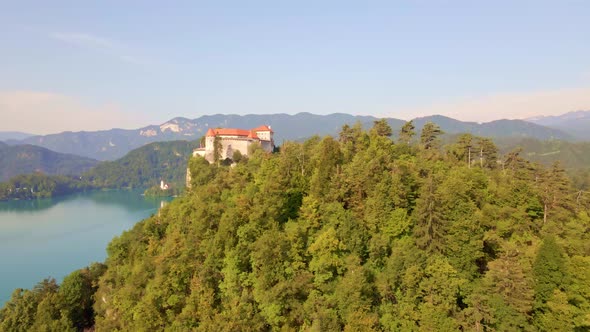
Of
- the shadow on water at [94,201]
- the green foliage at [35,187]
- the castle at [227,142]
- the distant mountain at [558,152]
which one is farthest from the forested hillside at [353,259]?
the green foliage at [35,187]

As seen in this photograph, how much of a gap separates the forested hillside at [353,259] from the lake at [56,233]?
2649 centimetres

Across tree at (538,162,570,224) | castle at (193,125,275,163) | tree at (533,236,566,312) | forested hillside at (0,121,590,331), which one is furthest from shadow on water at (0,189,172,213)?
tree at (533,236,566,312)

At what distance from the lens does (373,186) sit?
26641mm

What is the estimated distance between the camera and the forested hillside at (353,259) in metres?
19.9

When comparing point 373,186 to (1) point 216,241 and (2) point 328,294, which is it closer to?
(2) point 328,294

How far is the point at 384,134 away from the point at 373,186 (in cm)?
1440

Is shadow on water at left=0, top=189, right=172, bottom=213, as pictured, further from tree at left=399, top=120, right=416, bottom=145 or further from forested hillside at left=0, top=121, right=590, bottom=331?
tree at left=399, top=120, right=416, bottom=145

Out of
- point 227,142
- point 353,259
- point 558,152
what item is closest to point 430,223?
point 353,259

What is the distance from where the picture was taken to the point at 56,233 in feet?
261

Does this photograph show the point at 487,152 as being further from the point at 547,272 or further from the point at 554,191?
the point at 547,272

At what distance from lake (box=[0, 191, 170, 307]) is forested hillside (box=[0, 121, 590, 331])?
26.5 metres

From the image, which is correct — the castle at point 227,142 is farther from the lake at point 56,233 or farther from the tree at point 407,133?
the tree at point 407,133

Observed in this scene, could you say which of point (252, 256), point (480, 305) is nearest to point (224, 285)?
point (252, 256)

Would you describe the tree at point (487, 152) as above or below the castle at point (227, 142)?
below
